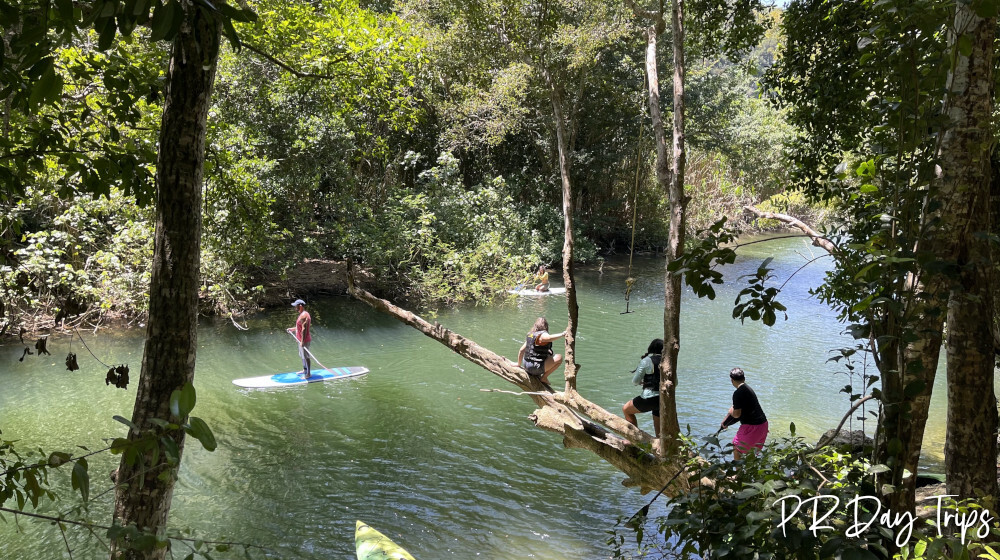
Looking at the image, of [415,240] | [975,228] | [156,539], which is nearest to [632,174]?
[415,240]

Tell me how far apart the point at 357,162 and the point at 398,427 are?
38.9 feet

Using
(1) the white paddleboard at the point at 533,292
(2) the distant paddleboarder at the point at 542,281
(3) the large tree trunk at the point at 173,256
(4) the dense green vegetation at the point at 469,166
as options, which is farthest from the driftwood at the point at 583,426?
(2) the distant paddleboarder at the point at 542,281

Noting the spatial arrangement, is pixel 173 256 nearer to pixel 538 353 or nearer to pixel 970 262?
pixel 970 262

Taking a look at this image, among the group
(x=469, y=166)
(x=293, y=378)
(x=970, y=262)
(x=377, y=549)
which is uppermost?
(x=469, y=166)

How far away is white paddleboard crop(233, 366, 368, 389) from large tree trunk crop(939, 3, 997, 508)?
33.4 feet

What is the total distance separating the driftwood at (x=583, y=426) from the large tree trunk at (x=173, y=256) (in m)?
2.72

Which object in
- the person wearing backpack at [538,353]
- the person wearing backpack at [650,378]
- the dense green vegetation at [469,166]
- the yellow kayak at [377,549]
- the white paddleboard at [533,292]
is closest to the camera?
the dense green vegetation at [469,166]

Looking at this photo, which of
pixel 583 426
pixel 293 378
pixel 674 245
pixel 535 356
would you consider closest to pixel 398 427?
pixel 293 378

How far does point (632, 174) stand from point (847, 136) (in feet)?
72.7

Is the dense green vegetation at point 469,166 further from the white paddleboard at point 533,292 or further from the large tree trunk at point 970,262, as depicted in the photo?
the white paddleboard at point 533,292

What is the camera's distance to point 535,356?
25.4ft

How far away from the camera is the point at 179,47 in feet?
8.79

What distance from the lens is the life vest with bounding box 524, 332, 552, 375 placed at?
770 cm

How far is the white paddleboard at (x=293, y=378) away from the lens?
Answer: 11.3 m
